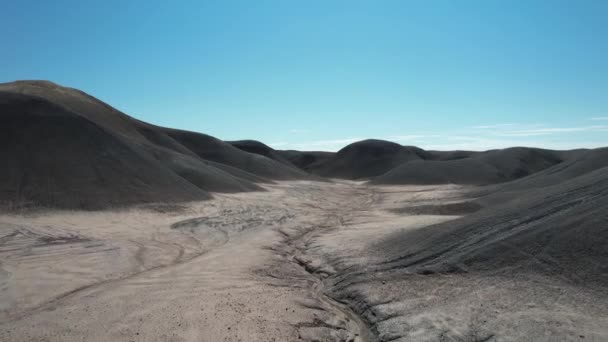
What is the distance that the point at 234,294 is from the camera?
6.55 m

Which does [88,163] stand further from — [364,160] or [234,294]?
[364,160]

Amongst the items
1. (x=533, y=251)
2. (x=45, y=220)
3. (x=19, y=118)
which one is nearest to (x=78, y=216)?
(x=45, y=220)

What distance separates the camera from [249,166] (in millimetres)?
45125

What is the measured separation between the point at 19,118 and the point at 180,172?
27.5 ft

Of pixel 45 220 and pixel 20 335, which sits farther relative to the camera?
pixel 45 220

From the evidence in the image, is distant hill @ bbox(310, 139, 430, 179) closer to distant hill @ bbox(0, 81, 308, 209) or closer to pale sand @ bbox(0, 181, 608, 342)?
distant hill @ bbox(0, 81, 308, 209)

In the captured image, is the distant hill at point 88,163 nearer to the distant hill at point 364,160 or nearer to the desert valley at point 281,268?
the desert valley at point 281,268

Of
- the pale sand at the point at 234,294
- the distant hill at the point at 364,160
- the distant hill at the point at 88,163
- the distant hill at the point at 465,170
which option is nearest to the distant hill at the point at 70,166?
the distant hill at the point at 88,163

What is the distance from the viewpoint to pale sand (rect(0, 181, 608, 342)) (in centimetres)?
504

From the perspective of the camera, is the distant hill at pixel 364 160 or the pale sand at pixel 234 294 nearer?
the pale sand at pixel 234 294

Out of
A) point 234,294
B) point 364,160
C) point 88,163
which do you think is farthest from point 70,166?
point 364,160

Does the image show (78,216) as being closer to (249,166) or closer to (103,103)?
(103,103)

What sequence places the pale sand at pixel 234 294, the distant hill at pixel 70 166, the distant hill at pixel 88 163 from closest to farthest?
the pale sand at pixel 234 294 < the distant hill at pixel 70 166 < the distant hill at pixel 88 163

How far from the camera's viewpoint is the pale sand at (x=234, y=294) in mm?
5039
